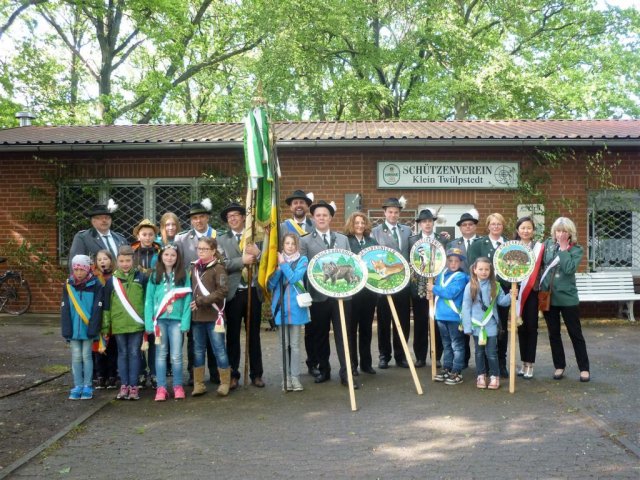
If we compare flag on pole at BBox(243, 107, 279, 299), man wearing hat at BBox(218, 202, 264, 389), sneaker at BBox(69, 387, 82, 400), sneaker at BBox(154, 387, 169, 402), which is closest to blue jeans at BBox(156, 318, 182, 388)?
sneaker at BBox(154, 387, 169, 402)

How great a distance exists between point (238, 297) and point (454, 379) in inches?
96.8

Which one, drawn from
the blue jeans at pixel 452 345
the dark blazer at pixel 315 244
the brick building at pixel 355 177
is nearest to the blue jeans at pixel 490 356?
the blue jeans at pixel 452 345

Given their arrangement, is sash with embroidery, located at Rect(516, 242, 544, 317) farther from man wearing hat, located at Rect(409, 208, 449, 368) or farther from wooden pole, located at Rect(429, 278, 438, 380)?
man wearing hat, located at Rect(409, 208, 449, 368)

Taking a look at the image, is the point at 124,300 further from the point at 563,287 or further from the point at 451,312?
the point at 563,287

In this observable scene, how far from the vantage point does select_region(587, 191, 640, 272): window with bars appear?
12.0 metres

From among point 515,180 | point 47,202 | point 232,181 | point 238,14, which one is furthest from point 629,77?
point 47,202

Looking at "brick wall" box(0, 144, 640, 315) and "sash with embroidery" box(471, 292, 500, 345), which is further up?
"brick wall" box(0, 144, 640, 315)

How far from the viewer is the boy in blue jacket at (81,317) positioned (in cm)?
629

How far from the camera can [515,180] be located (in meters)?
11.7

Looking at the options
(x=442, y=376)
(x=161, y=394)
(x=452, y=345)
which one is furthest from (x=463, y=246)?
(x=161, y=394)

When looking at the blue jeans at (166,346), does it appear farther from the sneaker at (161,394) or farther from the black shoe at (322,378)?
the black shoe at (322,378)

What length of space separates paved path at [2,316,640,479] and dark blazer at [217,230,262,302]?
110 cm

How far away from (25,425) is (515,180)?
911cm

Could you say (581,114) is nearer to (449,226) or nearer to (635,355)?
(449,226)
